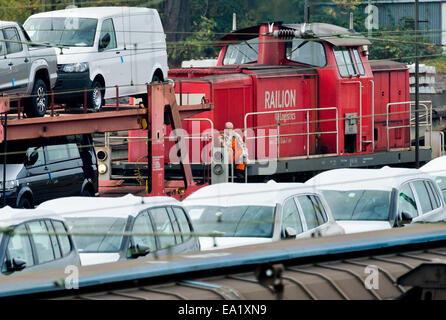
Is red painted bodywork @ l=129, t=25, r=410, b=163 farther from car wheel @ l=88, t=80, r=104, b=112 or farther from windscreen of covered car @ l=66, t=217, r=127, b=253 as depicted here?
windscreen of covered car @ l=66, t=217, r=127, b=253

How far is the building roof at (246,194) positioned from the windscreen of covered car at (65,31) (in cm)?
384

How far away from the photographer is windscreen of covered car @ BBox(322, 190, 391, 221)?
43.0 feet

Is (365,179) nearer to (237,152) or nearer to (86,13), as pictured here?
(237,152)

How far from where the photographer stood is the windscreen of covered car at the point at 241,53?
68.2 feet

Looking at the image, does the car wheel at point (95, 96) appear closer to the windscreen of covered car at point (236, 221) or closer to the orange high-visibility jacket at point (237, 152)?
the orange high-visibility jacket at point (237, 152)

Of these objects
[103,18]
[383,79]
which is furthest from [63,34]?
[383,79]

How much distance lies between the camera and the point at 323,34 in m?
18.8

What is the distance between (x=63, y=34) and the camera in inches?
623

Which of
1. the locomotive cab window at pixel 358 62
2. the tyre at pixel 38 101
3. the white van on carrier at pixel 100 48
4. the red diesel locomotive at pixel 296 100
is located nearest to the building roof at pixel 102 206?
the tyre at pixel 38 101

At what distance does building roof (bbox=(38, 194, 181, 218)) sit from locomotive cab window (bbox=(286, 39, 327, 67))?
8.47 metres

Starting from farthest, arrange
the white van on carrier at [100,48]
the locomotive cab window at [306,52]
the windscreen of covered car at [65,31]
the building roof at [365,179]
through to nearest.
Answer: the locomotive cab window at [306,52] → the windscreen of covered car at [65,31] → the white van on carrier at [100,48] → the building roof at [365,179]

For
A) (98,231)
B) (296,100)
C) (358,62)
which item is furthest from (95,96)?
(358,62)

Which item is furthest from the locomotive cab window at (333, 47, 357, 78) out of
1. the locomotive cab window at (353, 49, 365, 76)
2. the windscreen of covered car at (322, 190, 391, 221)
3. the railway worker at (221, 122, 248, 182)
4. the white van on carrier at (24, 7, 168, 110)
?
the windscreen of covered car at (322, 190, 391, 221)

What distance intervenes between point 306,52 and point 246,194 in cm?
839
